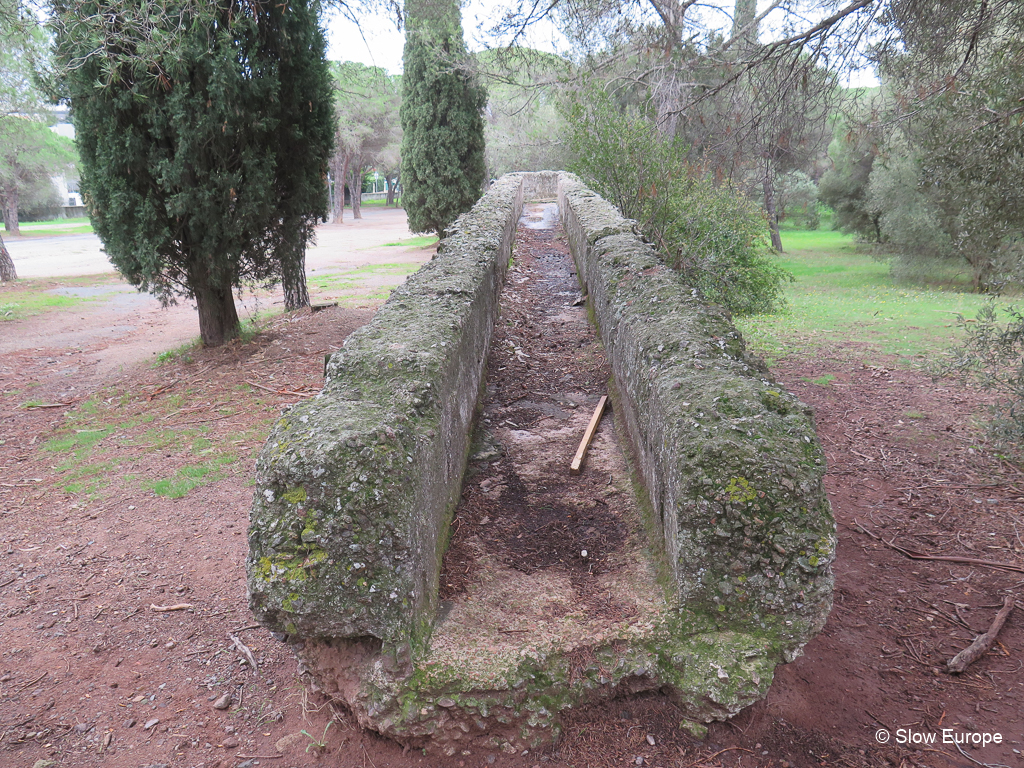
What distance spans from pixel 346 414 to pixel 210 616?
1778mm

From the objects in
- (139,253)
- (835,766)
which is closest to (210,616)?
(835,766)

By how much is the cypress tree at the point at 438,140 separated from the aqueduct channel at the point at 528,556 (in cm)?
1586

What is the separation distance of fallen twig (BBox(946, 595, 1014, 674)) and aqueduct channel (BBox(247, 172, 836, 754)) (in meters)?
1.15

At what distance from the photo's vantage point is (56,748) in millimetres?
2736

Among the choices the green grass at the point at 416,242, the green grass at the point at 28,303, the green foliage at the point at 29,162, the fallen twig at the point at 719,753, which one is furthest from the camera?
the green grass at the point at 416,242

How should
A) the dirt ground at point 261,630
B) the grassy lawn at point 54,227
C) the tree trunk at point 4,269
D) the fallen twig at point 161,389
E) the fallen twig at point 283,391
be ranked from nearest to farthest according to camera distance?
the dirt ground at point 261,630 < the fallen twig at point 283,391 < the fallen twig at point 161,389 < the tree trunk at point 4,269 < the grassy lawn at point 54,227

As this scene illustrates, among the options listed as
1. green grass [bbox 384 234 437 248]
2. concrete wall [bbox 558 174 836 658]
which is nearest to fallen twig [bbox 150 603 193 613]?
concrete wall [bbox 558 174 836 658]

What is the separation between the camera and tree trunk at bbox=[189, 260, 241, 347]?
8.52 m

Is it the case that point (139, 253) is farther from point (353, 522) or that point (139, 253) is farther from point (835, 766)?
point (835, 766)

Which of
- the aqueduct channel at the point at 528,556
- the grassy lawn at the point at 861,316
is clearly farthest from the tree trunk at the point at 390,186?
the aqueduct channel at the point at 528,556

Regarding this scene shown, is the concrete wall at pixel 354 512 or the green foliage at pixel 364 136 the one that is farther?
the green foliage at pixel 364 136

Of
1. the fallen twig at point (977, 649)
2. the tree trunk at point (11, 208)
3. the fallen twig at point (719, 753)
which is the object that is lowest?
the fallen twig at point (977, 649)

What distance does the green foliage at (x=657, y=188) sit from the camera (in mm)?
10258

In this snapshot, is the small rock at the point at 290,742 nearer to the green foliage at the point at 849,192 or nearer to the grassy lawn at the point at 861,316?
the grassy lawn at the point at 861,316
